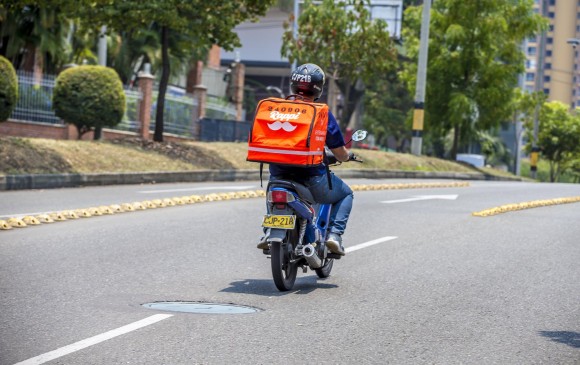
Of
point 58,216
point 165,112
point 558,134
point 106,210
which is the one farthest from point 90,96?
point 558,134

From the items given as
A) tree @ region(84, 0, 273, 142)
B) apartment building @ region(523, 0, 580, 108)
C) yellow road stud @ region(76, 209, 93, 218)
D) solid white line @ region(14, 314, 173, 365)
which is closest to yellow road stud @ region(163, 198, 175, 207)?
yellow road stud @ region(76, 209, 93, 218)

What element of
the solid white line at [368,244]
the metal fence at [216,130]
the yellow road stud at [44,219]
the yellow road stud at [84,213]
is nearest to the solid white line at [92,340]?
the solid white line at [368,244]

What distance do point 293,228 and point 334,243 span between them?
2.51 feet

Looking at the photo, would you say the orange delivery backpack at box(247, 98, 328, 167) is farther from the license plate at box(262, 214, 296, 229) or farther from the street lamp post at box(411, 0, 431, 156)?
the street lamp post at box(411, 0, 431, 156)

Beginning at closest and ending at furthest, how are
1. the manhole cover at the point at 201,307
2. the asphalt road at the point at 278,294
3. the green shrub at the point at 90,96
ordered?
the asphalt road at the point at 278,294
the manhole cover at the point at 201,307
the green shrub at the point at 90,96

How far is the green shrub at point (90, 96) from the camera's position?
27.8 m

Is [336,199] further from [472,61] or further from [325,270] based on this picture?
[472,61]

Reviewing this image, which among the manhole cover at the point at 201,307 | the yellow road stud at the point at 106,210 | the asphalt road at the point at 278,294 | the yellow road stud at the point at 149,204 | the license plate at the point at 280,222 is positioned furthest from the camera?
the yellow road stud at the point at 149,204

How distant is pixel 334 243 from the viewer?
30.3 feet

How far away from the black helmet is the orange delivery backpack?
→ 0.41 m

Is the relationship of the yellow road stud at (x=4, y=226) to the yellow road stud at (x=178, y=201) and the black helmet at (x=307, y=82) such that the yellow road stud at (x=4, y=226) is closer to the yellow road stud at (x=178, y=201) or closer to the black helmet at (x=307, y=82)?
the yellow road stud at (x=178, y=201)

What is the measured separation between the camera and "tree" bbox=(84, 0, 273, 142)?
26375mm

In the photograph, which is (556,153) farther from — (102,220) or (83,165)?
(102,220)

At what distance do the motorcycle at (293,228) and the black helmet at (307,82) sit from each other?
511 mm
